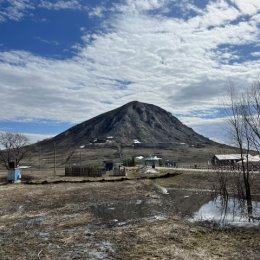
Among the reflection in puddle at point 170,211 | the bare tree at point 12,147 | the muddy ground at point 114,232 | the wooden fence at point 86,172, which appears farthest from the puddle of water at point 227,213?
the bare tree at point 12,147

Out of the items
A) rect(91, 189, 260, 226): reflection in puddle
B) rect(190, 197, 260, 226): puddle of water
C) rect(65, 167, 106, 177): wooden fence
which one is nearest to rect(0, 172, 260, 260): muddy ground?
rect(91, 189, 260, 226): reflection in puddle

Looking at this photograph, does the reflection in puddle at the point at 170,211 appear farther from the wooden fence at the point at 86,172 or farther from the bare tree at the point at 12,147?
the bare tree at the point at 12,147

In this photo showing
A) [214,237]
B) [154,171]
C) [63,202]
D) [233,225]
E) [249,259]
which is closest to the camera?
[249,259]

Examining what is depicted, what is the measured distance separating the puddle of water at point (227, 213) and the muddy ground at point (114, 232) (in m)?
1.10

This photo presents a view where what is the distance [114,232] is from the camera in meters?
23.5

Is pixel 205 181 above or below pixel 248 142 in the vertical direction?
below

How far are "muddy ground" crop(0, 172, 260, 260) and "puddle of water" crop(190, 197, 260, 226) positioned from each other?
1.10 m

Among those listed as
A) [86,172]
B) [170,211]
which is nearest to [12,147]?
[86,172]

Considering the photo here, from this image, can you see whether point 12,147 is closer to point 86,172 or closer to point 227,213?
→ point 86,172

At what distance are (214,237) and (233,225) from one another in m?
4.25

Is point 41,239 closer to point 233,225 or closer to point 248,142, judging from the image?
point 233,225

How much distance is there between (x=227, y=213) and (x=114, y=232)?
11.9m

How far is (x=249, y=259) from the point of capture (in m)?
16.3

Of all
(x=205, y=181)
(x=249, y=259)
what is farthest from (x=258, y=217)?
(x=205, y=181)
